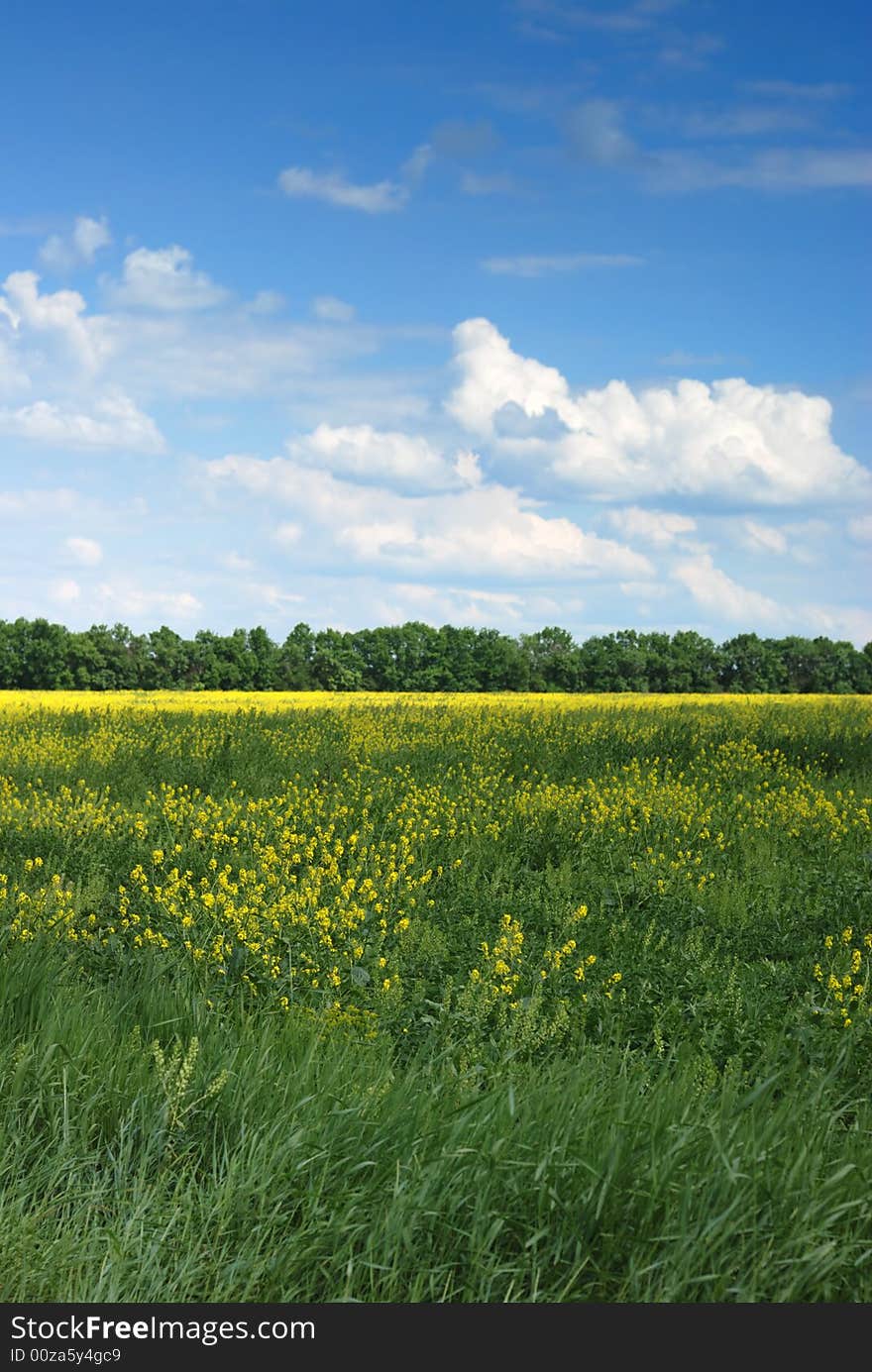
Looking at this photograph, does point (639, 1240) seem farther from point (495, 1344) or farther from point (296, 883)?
point (296, 883)

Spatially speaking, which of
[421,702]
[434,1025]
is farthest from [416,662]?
[434,1025]

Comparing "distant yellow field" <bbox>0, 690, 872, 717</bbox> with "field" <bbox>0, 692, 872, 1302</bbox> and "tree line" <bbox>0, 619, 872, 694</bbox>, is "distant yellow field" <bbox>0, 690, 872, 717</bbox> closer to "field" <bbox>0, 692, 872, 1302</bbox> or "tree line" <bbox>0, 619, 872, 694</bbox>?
"field" <bbox>0, 692, 872, 1302</bbox>

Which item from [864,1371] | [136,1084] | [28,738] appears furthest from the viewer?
[28,738]

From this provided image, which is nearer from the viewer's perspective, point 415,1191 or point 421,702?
point 415,1191

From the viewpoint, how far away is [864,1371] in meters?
2.40

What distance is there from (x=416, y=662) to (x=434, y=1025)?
65.2 meters

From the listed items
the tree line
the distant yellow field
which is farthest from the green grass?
the tree line

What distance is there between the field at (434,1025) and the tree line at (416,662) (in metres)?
53.8

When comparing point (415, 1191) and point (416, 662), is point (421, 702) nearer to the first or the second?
point (415, 1191)

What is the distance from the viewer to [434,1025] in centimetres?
545

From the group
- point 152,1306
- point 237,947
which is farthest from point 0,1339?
point 237,947

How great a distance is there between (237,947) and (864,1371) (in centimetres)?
455

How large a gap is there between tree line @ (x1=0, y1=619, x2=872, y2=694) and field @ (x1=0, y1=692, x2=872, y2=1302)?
2119 inches

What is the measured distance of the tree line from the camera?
65500 mm
